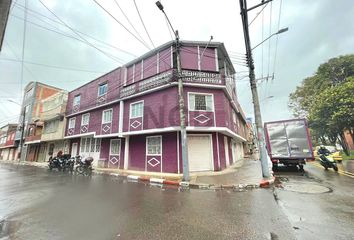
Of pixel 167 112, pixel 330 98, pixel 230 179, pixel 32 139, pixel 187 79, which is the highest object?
pixel 330 98

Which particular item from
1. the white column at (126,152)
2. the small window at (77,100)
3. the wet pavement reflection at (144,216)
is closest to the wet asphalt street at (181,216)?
the wet pavement reflection at (144,216)

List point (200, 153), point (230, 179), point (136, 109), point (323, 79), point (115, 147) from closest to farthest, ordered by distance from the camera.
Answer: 1. point (230, 179)
2. point (200, 153)
3. point (136, 109)
4. point (115, 147)
5. point (323, 79)

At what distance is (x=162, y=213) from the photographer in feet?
15.5

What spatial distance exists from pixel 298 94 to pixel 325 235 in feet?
111

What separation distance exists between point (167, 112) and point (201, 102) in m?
2.65

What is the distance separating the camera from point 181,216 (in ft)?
14.7

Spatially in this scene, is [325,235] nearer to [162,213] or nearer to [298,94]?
[162,213]

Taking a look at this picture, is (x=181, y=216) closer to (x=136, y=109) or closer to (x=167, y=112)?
(x=167, y=112)

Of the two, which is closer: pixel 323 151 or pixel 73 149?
pixel 323 151

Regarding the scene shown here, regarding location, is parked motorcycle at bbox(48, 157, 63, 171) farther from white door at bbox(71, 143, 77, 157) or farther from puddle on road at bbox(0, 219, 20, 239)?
puddle on road at bbox(0, 219, 20, 239)

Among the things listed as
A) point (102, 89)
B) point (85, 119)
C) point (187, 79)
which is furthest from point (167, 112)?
point (85, 119)

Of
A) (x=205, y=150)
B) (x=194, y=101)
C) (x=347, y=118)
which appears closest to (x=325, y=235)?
(x=205, y=150)

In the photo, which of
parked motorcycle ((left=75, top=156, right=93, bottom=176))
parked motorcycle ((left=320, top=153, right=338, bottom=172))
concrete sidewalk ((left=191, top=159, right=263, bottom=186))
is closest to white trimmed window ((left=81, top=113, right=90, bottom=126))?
parked motorcycle ((left=75, top=156, right=93, bottom=176))

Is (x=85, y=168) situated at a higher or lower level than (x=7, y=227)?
higher
